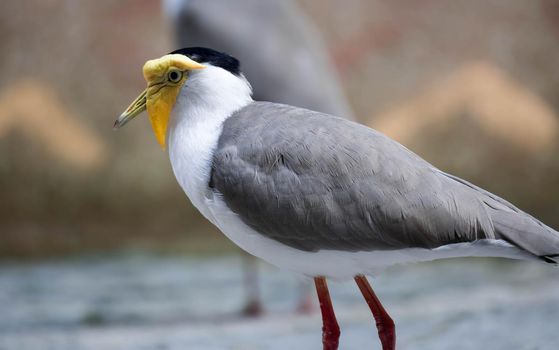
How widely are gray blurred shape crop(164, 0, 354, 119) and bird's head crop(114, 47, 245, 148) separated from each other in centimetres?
114

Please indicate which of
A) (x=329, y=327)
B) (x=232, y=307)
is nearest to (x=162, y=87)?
(x=329, y=327)

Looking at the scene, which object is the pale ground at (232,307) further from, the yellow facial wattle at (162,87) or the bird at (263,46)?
the yellow facial wattle at (162,87)

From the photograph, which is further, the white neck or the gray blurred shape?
the gray blurred shape

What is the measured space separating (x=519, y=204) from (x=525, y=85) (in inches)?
25.6

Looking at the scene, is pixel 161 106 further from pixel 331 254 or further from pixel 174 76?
pixel 331 254

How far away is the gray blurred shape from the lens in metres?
2.66

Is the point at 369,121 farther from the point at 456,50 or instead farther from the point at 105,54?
the point at 105,54

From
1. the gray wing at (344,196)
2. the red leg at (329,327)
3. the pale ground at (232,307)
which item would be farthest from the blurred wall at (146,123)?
the gray wing at (344,196)

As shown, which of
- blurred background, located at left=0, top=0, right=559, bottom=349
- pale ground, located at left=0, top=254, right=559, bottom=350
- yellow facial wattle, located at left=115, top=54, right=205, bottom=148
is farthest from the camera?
blurred background, located at left=0, top=0, right=559, bottom=349

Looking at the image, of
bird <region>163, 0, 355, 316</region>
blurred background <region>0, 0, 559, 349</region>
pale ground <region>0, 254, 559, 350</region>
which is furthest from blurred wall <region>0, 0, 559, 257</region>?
bird <region>163, 0, 355, 316</region>

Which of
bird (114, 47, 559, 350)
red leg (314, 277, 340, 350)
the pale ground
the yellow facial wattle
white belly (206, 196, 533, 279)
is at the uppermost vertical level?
the yellow facial wattle

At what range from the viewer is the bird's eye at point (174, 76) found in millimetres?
1498

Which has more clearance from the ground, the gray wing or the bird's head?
the bird's head

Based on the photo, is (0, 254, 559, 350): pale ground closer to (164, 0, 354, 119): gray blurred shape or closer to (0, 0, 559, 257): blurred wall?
A: (0, 0, 559, 257): blurred wall
